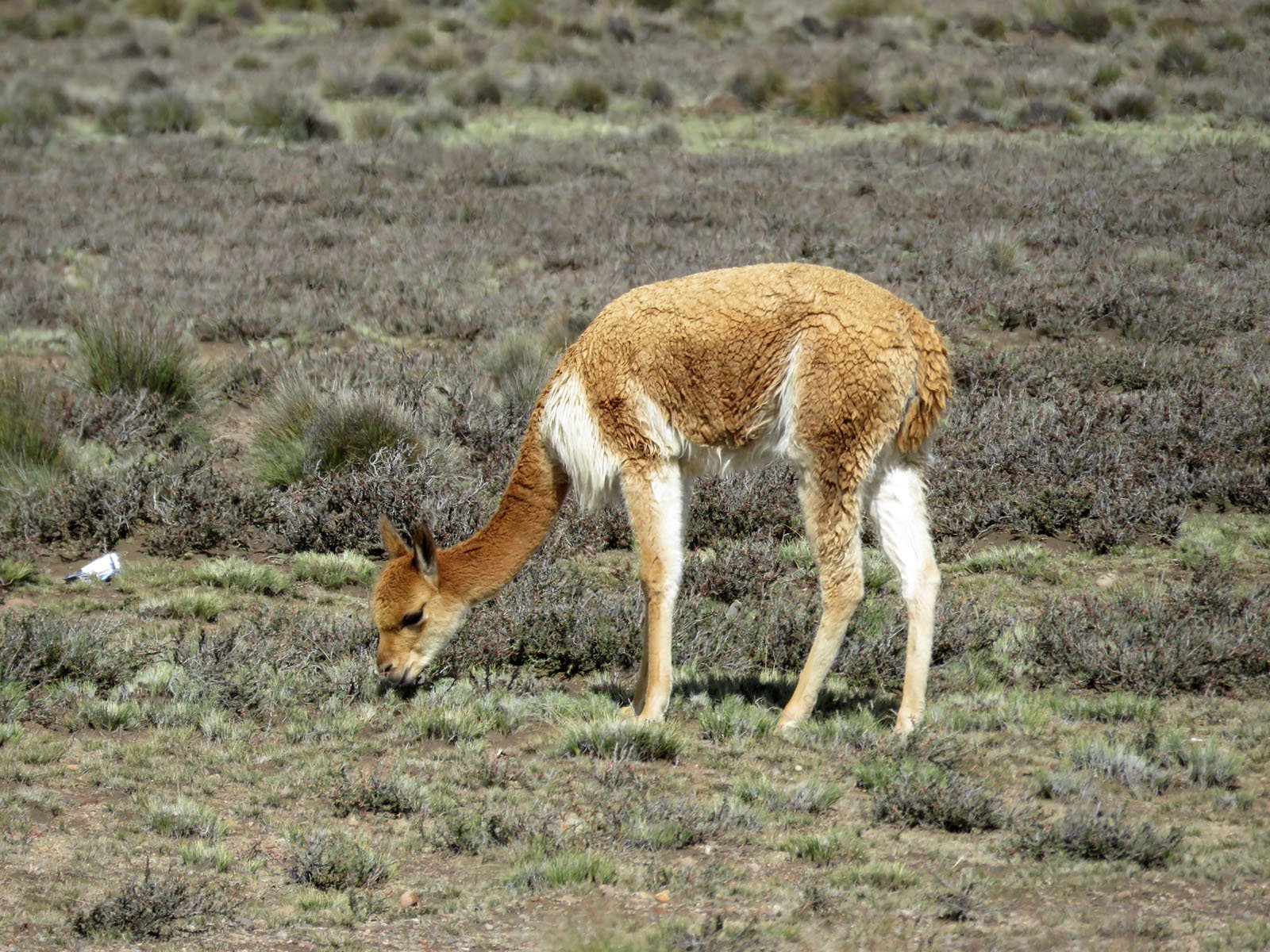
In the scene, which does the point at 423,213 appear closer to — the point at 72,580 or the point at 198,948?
the point at 72,580

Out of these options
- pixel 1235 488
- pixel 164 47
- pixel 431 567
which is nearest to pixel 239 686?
pixel 431 567

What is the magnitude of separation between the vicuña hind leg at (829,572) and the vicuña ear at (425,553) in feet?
4.63

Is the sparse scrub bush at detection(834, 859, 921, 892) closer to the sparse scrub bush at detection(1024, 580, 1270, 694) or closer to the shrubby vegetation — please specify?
the shrubby vegetation

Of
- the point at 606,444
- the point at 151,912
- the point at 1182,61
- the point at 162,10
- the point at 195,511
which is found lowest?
the point at 195,511

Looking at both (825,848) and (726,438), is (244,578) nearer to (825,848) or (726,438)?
(726,438)

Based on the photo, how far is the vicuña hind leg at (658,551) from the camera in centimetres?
526

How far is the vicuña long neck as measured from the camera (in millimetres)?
5387

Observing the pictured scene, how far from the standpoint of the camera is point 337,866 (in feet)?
13.6

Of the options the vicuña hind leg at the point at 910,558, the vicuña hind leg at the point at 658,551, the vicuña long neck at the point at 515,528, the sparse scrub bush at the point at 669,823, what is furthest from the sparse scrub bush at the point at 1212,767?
the vicuña long neck at the point at 515,528

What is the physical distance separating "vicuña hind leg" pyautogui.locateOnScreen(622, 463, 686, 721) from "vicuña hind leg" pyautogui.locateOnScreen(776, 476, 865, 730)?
0.49 meters

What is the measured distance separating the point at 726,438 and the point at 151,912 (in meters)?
2.63

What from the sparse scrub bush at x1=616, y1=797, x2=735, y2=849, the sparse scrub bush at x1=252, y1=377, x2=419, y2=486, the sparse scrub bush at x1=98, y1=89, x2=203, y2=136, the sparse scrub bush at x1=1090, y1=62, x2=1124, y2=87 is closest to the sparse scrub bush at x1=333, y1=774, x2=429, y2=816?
the sparse scrub bush at x1=616, y1=797, x2=735, y2=849

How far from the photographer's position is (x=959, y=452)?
27.9 ft

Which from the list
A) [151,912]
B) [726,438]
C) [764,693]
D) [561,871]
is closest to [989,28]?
[764,693]
